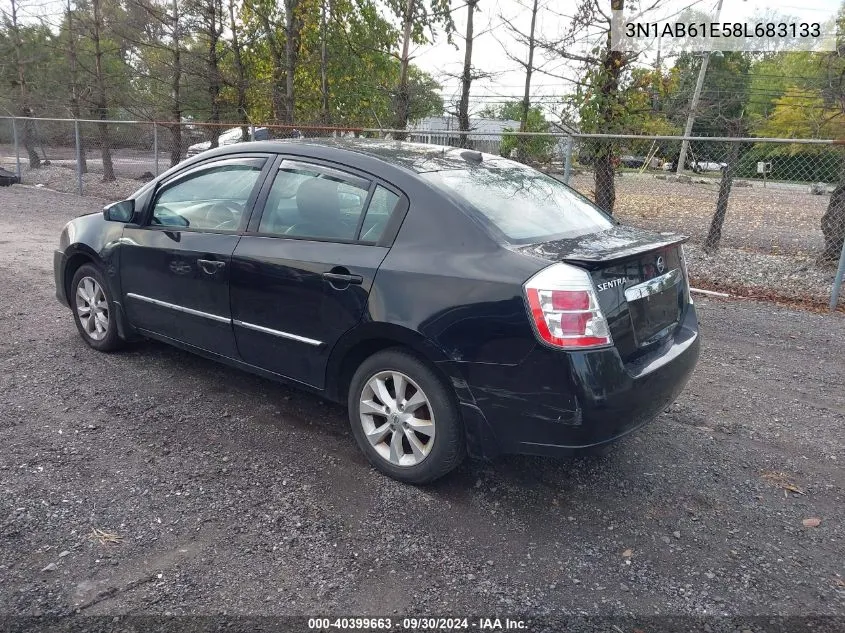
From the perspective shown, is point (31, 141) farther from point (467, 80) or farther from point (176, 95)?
point (467, 80)

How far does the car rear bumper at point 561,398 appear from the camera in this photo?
2.75 metres

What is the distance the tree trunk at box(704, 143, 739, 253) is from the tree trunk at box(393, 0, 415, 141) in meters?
5.26

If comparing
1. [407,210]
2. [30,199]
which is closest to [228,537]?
[407,210]

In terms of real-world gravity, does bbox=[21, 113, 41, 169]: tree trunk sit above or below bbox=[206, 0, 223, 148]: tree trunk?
below

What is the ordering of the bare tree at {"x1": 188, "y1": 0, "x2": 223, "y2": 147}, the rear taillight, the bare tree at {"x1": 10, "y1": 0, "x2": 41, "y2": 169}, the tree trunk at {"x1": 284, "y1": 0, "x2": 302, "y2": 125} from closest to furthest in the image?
the rear taillight < the tree trunk at {"x1": 284, "y1": 0, "x2": 302, "y2": 125} < the bare tree at {"x1": 188, "y1": 0, "x2": 223, "y2": 147} < the bare tree at {"x1": 10, "y1": 0, "x2": 41, "y2": 169}

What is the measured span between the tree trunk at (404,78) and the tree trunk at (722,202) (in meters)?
5.26

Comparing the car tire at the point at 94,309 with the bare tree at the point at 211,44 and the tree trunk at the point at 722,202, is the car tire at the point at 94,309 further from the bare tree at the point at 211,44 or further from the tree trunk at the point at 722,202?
the bare tree at the point at 211,44

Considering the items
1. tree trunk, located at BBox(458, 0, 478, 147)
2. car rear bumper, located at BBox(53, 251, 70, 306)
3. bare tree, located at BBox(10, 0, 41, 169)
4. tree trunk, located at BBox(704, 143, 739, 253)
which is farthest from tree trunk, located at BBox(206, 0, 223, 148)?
tree trunk, located at BBox(704, 143, 739, 253)

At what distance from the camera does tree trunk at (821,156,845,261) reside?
26.9ft

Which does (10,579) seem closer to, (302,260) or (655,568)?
(302,260)

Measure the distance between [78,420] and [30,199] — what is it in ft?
43.8

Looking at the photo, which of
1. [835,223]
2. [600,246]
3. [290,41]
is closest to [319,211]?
[600,246]

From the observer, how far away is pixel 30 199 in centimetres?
1476

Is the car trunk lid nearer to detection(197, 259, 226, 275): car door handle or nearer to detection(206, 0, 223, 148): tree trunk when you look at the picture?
detection(197, 259, 226, 275): car door handle
